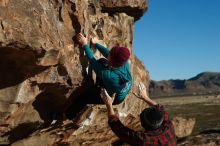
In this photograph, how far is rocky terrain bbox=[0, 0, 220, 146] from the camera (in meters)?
9.16

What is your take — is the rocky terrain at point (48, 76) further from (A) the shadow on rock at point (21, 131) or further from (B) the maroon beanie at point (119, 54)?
(B) the maroon beanie at point (119, 54)

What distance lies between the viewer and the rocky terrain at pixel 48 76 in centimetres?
916

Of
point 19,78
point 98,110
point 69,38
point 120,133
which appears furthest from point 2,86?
point 120,133

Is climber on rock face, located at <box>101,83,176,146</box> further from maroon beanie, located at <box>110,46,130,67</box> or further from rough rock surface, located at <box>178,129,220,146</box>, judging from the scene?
rough rock surface, located at <box>178,129,220,146</box>

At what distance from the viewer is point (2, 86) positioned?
1041cm

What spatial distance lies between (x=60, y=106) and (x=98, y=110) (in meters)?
1.35

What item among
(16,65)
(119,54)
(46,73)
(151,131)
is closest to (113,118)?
(151,131)

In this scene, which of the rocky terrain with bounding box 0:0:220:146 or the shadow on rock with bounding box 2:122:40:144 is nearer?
the rocky terrain with bounding box 0:0:220:146

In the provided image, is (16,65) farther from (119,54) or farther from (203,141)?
(203,141)

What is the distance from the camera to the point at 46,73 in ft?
35.7

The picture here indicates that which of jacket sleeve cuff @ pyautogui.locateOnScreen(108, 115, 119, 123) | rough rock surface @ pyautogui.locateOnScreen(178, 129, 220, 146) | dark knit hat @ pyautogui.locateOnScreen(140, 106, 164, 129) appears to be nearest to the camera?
dark knit hat @ pyautogui.locateOnScreen(140, 106, 164, 129)

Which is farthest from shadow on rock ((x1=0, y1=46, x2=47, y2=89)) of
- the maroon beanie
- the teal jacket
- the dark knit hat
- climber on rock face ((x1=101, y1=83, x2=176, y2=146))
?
the dark knit hat

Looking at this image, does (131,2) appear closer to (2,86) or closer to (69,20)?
(69,20)

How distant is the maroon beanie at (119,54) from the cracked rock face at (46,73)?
1.60m
